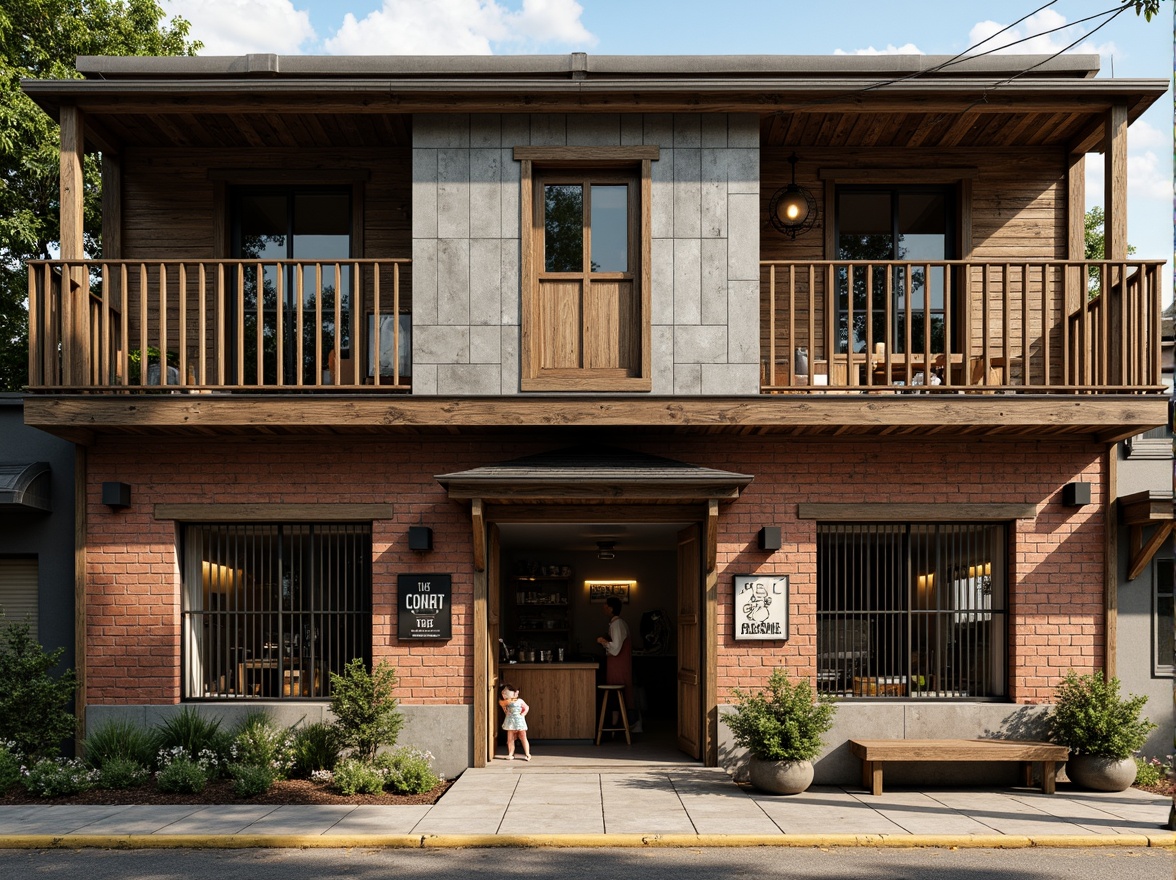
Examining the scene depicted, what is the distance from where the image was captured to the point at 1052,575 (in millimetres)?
11531

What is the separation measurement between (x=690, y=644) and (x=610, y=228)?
4.68m

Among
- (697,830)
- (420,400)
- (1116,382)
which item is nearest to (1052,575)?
(1116,382)

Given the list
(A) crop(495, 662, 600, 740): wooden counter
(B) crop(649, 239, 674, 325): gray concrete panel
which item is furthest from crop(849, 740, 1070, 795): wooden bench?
(B) crop(649, 239, 674, 325): gray concrete panel

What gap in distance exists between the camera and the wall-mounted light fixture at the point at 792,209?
12.2 m

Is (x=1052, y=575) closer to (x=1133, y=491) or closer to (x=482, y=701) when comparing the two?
(x=1133, y=491)

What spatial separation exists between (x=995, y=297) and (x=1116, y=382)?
2.06m

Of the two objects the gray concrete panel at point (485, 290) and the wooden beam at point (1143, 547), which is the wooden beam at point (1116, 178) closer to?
the wooden beam at point (1143, 547)

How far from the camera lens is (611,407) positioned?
432 inches

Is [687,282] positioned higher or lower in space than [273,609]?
higher

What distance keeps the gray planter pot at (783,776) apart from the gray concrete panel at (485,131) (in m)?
6.78

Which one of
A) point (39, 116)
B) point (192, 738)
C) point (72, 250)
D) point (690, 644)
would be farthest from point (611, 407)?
point (39, 116)

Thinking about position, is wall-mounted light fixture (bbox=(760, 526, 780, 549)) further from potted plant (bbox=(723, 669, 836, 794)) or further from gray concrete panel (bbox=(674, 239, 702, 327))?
gray concrete panel (bbox=(674, 239, 702, 327))

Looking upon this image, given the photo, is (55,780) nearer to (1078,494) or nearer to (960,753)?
(960,753)

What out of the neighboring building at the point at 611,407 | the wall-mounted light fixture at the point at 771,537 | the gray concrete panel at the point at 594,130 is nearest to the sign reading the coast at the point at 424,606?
the neighboring building at the point at 611,407
